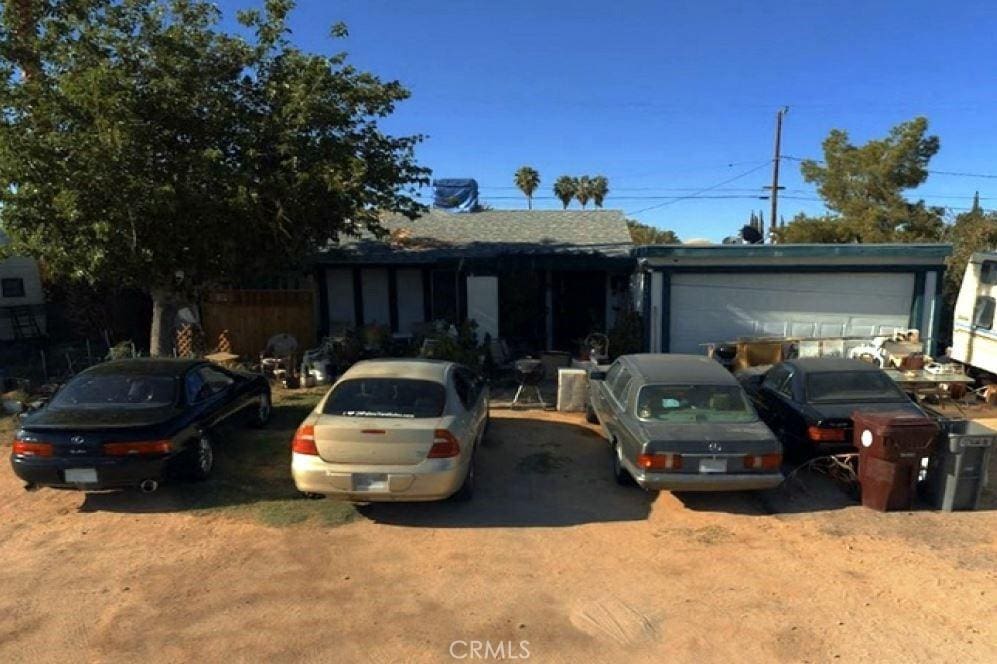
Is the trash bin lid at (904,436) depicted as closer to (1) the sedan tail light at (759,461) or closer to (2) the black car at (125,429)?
(1) the sedan tail light at (759,461)

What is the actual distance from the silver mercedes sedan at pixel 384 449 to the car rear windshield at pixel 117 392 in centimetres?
213

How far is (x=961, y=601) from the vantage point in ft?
16.1

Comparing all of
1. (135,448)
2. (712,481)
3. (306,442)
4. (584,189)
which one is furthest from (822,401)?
(584,189)

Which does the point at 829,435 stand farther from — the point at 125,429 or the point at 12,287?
the point at 12,287

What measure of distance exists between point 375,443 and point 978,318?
11.5 meters

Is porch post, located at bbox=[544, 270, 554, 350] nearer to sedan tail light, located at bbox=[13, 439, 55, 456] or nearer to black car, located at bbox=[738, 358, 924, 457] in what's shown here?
black car, located at bbox=[738, 358, 924, 457]

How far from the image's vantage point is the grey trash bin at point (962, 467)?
6.54 m

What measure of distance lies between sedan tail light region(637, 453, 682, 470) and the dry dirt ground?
56 cm

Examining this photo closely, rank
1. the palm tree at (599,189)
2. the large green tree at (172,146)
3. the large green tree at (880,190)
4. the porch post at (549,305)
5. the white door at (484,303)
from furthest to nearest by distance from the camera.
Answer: the palm tree at (599,189) → the large green tree at (880,190) → the porch post at (549,305) → the white door at (484,303) → the large green tree at (172,146)

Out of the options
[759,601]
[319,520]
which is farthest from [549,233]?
[759,601]

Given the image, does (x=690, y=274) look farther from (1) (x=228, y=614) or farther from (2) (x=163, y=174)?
(1) (x=228, y=614)

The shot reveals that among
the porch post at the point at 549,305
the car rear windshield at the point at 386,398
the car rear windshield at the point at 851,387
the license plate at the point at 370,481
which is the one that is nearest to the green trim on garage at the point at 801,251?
the porch post at the point at 549,305
